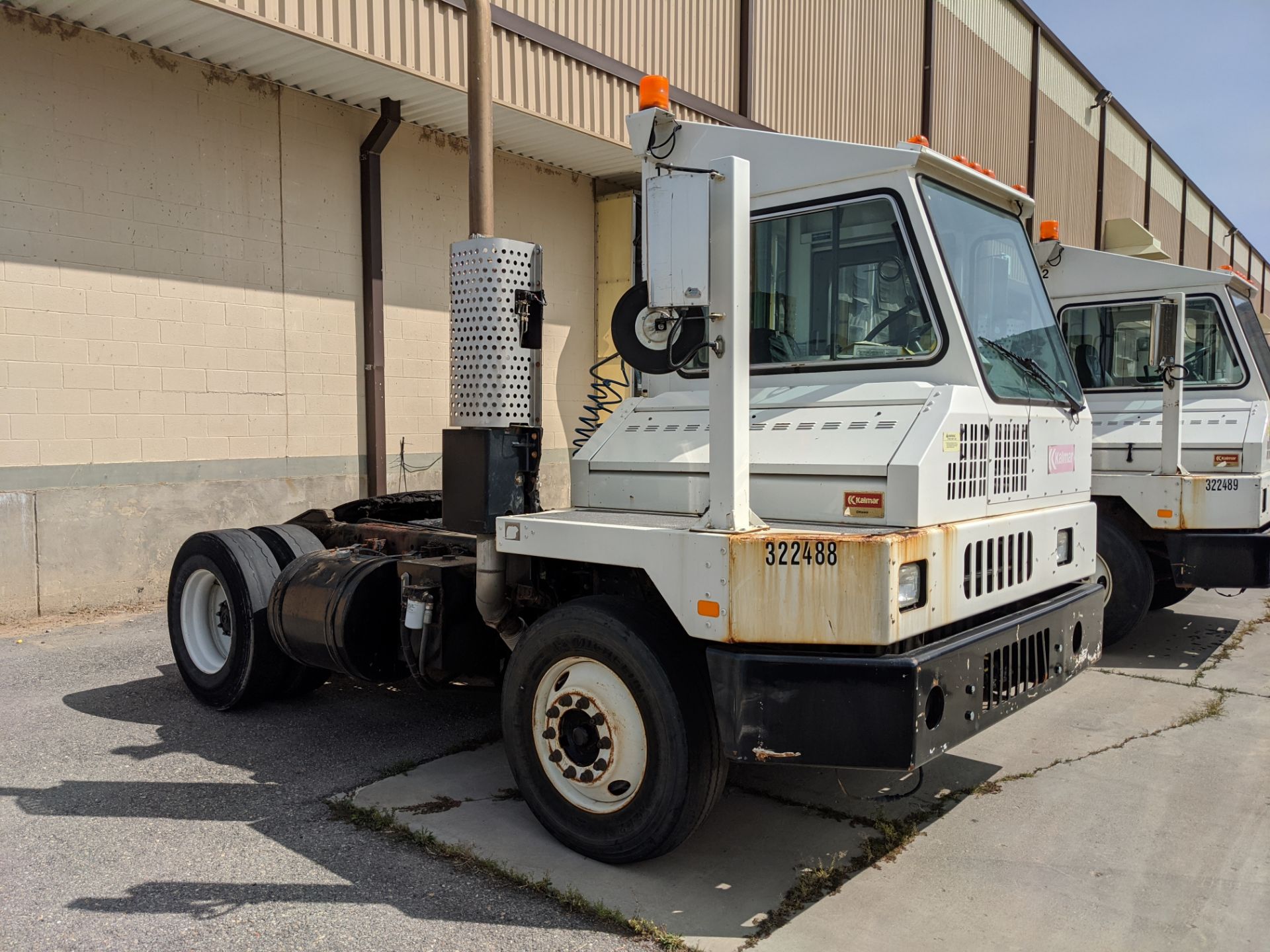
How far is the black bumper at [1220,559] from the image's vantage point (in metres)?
6.84

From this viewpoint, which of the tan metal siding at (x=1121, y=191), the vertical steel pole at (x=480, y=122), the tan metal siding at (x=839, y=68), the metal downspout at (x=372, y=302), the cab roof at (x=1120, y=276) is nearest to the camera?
the vertical steel pole at (x=480, y=122)

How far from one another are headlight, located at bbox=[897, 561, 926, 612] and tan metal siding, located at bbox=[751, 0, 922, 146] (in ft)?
36.2

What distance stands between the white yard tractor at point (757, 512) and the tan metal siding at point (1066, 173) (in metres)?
20.4

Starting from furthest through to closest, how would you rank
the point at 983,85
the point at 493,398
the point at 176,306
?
the point at 983,85 < the point at 176,306 < the point at 493,398

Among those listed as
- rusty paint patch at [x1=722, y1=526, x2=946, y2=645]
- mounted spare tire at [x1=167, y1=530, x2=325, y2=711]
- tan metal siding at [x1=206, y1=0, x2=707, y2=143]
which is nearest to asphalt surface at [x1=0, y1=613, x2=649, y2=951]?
mounted spare tire at [x1=167, y1=530, x2=325, y2=711]

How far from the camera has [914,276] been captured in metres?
3.86

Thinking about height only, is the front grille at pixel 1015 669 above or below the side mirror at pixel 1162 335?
below

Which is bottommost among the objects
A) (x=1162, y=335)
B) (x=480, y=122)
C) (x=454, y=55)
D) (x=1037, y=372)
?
(x=1037, y=372)

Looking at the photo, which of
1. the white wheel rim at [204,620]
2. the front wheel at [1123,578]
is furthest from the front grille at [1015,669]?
the white wheel rim at [204,620]

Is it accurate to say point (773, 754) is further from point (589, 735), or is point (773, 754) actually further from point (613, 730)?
point (589, 735)

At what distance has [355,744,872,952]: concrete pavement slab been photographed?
3379 millimetres

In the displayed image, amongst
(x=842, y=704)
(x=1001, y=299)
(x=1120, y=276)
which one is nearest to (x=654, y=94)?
(x=1001, y=299)

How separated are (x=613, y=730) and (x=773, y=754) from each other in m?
0.62

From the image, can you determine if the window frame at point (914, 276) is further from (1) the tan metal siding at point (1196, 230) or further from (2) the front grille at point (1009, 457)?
(1) the tan metal siding at point (1196, 230)
